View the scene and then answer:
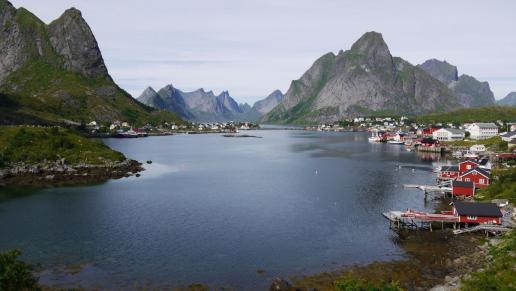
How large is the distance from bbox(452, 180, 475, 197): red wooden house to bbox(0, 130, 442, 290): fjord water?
576 centimetres

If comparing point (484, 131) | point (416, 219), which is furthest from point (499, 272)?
point (484, 131)

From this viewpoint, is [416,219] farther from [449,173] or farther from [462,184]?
[449,173]

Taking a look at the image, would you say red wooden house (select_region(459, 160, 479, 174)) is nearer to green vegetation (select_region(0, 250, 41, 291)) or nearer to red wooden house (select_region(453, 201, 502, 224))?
red wooden house (select_region(453, 201, 502, 224))

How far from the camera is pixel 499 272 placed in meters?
37.1

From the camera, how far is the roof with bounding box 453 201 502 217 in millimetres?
54938

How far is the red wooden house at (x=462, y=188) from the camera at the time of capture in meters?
73.6

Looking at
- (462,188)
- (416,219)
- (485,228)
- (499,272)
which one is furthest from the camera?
(462,188)

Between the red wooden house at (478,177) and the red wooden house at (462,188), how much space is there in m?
3.91

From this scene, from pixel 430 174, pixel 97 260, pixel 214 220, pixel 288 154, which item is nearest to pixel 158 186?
pixel 214 220

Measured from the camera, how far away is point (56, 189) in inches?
3275

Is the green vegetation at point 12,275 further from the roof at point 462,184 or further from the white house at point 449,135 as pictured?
the white house at point 449,135

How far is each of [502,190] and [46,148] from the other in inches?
3761

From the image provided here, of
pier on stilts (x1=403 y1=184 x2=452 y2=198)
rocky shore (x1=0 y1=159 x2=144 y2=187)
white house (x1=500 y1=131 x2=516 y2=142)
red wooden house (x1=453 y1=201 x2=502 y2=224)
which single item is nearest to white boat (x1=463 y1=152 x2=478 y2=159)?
white house (x1=500 y1=131 x2=516 y2=142)

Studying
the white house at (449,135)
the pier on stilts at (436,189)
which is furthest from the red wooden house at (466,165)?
the white house at (449,135)
